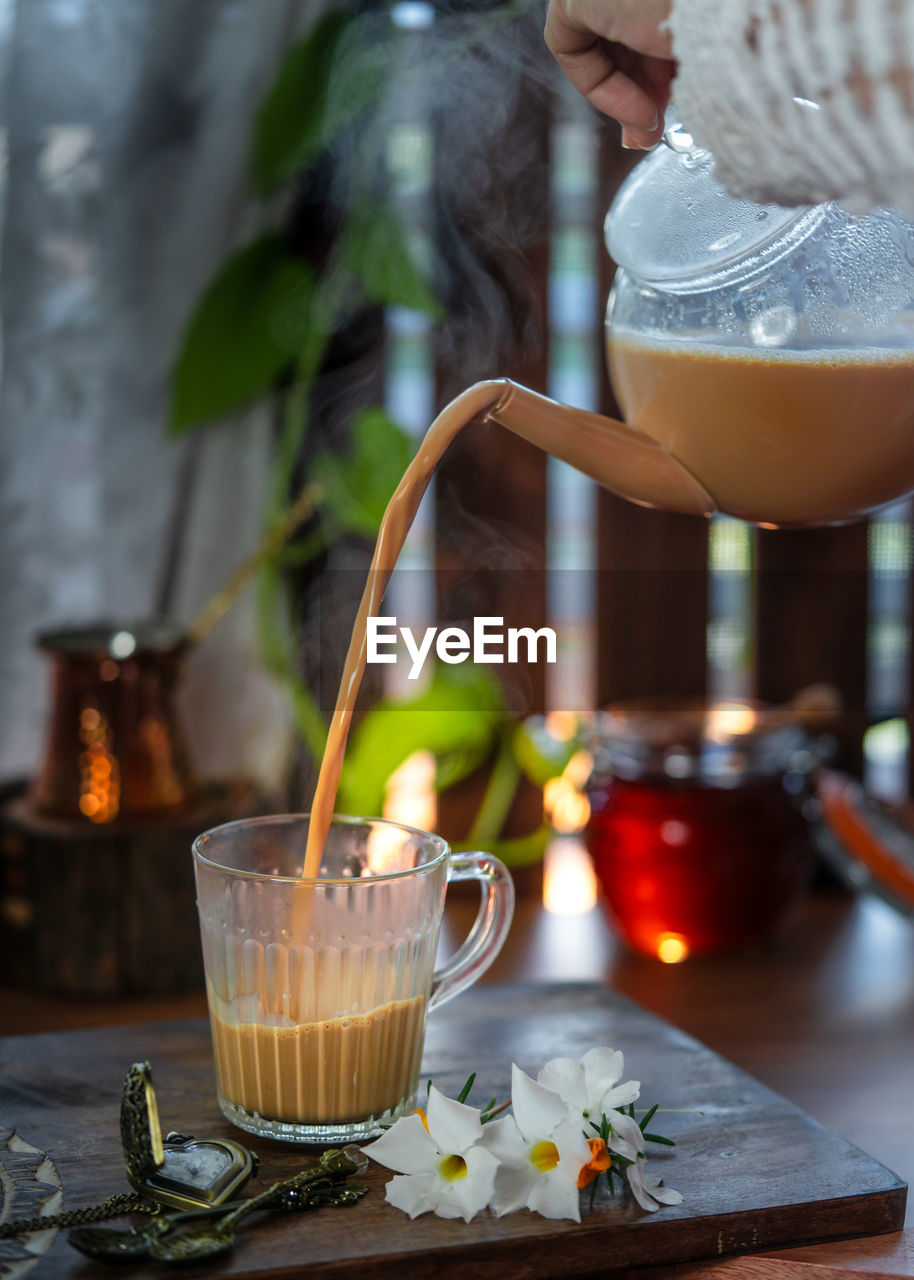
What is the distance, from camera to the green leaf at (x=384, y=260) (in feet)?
4.37

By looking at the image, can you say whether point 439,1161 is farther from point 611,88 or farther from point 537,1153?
point 611,88

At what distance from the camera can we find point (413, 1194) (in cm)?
67

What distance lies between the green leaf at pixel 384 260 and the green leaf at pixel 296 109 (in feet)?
0.26

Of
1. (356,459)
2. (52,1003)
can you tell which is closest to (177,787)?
(52,1003)

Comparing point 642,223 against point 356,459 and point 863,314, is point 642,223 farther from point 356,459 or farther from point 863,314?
point 356,459

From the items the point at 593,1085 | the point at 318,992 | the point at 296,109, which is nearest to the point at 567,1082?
the point at 593,1085

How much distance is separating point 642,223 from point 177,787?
69cm

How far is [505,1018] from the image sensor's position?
96cm

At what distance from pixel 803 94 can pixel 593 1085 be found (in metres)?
0.47

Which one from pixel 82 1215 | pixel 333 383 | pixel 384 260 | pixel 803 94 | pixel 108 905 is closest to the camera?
pixel 803 94

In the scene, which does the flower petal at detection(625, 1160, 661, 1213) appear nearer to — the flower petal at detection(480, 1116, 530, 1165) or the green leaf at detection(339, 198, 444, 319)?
the flower petal at detection(480, 1116, 530, 1165)

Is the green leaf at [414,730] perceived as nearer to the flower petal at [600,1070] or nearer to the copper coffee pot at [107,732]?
the copper coffee pot at [107,732]

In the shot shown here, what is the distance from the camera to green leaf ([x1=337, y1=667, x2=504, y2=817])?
4.59 feet

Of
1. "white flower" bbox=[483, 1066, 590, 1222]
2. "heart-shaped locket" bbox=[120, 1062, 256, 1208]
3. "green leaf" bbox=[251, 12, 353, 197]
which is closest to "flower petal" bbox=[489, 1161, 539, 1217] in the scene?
"white flower" bbox=[483, 1066, 590, 1222]
